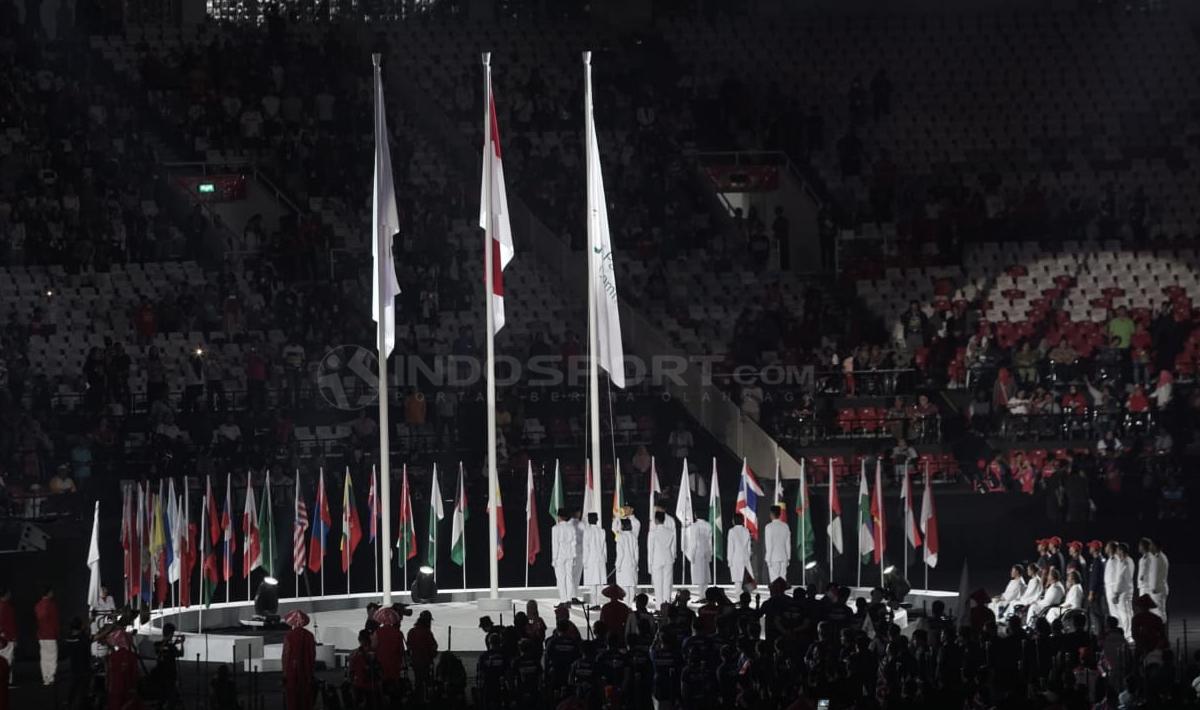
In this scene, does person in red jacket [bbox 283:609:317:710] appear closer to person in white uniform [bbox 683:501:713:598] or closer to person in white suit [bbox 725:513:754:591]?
person in white uniform [bbox 683:501:713:598]

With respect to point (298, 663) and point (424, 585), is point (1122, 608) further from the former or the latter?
point (298, 663)

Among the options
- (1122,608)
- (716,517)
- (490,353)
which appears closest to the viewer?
(1122,608)

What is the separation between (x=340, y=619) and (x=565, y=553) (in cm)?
331

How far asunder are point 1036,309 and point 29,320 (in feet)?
63.8

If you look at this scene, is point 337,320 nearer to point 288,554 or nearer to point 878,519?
point 288,554

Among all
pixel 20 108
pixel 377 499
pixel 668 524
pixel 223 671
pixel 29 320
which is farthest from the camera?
pixel 20 108

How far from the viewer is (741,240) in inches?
1956

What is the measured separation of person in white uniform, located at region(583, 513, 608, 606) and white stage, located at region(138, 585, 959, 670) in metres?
0.41

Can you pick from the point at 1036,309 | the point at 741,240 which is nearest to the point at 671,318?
the point at 741,240

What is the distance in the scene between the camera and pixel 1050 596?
94.0 feet

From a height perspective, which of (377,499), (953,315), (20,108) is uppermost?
(20,108)

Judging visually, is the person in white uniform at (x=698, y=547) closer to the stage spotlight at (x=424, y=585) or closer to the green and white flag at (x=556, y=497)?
the green and white flag at (x=556, y=497)

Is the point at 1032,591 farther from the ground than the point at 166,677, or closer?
farther from the ground

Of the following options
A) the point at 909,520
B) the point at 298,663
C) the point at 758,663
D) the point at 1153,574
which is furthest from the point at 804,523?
the point at 298,663
